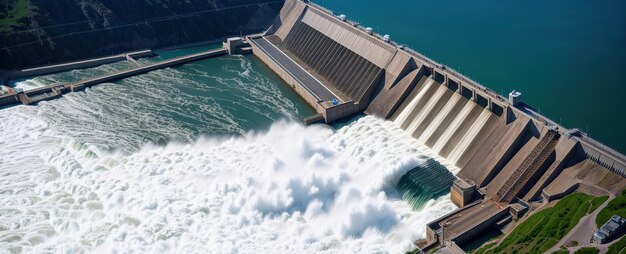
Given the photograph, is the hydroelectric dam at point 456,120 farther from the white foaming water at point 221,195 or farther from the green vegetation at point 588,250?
the green vegetation at point 588,250

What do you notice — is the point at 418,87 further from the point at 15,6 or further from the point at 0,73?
the point at 15,6

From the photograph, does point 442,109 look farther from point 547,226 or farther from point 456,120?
point 547,226

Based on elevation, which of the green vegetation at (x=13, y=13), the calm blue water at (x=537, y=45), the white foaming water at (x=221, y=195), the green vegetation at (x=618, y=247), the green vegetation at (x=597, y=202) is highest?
the calm blue water at (x=537, y=45)

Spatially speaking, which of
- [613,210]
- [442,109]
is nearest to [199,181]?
[442,109]

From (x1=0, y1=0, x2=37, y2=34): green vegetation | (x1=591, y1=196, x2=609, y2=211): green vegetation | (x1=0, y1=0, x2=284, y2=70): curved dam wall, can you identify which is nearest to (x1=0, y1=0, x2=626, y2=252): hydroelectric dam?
(x1=591, y1=196, x2=609, y2=211): green vegetation

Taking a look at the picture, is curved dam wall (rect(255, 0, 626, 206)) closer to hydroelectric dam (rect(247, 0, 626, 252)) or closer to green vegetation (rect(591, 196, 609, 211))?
hydroelectric dam (rect(247, 0, 626, 252))

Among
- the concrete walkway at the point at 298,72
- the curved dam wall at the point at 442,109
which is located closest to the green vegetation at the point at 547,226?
the curved dam wall at the point at 442,109
